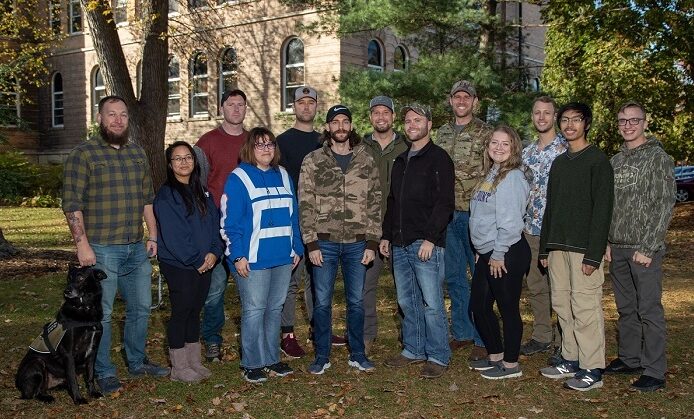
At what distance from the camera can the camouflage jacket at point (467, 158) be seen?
6.55m

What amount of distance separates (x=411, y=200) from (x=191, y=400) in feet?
7.85

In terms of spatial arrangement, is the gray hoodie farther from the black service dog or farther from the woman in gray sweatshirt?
the black service dog

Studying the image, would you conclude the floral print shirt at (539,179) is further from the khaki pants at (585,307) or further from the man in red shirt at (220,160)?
the man in red shirt at (220,160)

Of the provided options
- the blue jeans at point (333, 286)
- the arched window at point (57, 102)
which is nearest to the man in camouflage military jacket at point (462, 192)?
the blue jeans at point (333, 286)

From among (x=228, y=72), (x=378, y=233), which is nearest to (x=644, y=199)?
(x=378, y=233)

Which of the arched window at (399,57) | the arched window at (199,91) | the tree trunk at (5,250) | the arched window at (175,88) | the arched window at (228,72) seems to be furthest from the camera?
the arched window at (175,88)

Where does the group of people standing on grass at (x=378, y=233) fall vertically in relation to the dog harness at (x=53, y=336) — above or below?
above

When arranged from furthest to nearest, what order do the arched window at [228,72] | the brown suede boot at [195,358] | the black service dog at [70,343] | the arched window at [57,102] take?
the arched window at [57,102] < the arched window at [228,72] < the brown suede boot at [195,358] < the black service dog at [70,343]

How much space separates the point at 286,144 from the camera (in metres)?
6.70

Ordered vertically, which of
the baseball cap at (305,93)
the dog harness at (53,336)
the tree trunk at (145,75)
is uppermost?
the tree trunk at (145,75)

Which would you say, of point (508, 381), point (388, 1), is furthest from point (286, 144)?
point (388, 1)

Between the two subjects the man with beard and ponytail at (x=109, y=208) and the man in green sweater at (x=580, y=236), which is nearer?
the man with beard and ponytail at (x=109, y=208)

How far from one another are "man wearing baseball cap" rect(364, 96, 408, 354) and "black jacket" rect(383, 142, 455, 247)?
1.46 feet

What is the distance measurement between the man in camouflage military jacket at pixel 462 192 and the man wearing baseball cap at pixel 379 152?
0.54m
